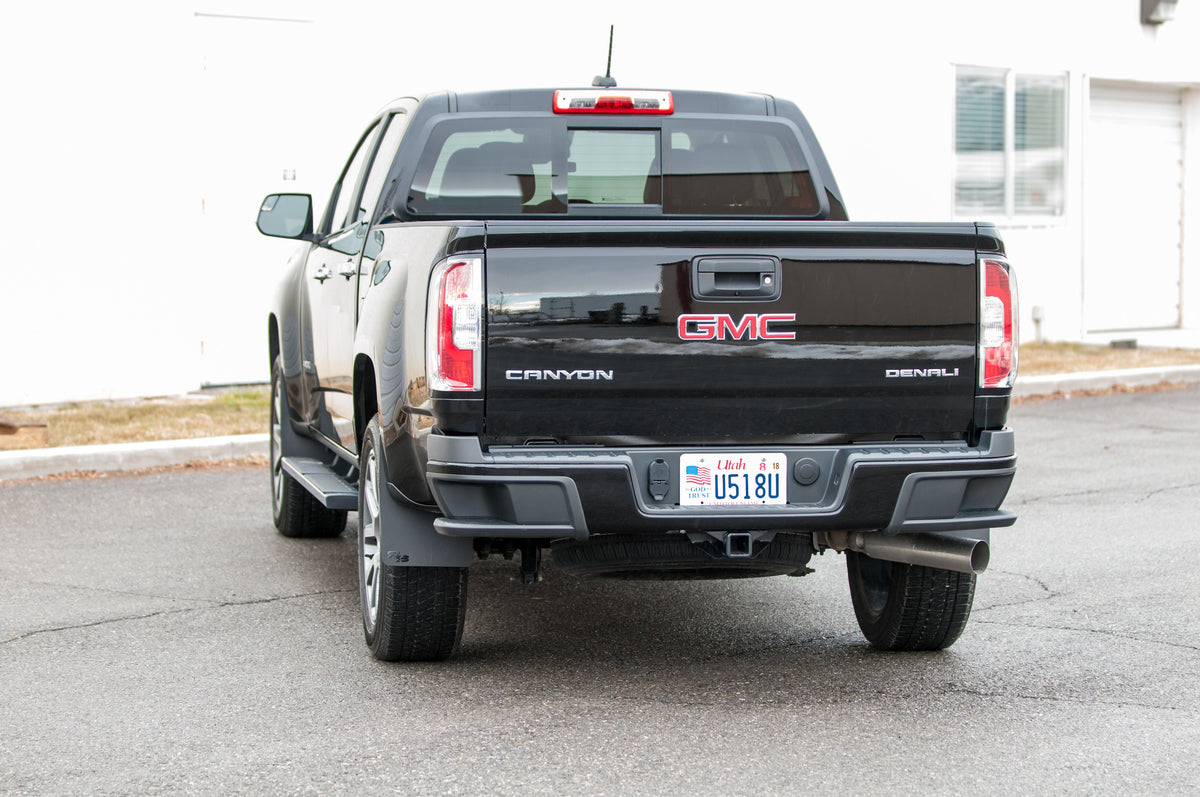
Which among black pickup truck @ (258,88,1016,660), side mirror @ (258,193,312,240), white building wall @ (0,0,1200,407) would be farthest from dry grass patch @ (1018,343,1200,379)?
black pickup truck @ (258,88,1016,660)

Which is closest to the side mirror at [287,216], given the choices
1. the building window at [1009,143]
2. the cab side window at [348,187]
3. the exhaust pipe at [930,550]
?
the cab side window at [348,187]

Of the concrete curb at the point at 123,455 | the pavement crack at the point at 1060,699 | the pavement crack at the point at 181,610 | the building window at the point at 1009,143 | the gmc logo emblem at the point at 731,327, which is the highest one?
the building window at the point at 1009,143

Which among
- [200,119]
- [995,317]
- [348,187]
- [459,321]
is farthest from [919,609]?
[200,119]

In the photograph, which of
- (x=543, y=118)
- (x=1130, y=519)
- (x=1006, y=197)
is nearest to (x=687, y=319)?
(x=543, y=118)

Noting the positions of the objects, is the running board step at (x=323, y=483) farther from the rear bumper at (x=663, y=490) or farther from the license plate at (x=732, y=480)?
the license plate at (x=732, y=480)

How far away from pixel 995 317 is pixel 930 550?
2.42 feet

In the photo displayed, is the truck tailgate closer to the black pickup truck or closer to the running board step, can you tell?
the black pickup truck

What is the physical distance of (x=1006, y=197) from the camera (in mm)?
17266

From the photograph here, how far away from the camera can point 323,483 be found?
620cm

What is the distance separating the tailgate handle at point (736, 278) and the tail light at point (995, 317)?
25.5 inches

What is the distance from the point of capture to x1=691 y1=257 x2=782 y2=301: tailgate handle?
4516 mm

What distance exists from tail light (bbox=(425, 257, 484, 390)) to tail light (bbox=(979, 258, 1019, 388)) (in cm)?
153

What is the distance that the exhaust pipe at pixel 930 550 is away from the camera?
14.8 ft

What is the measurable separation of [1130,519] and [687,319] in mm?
4365
